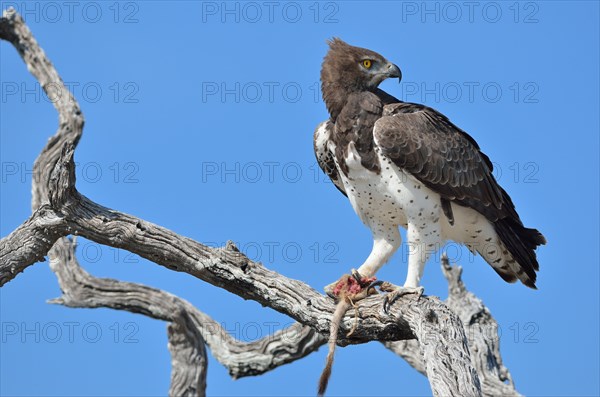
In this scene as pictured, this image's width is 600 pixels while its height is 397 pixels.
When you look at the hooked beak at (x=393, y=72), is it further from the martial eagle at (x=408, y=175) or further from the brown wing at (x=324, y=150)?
the brown wing at (x=324, y=150)

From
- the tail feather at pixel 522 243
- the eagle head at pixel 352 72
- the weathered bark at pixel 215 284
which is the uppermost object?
the eagle head at pixel 352 72

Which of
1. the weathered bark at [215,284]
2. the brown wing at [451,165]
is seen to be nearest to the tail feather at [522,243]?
the brown wing at [451,165]

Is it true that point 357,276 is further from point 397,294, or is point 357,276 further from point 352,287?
point 397,294

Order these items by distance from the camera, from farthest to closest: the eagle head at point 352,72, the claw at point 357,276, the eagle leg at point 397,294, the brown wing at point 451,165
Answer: the eagle head at point 352,72, the brown wing at point 451,165, the claw at point 357,276, the eagle leg at point 397,294

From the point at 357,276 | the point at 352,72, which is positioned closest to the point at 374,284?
the point at 357,276

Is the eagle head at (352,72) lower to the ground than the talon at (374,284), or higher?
higher

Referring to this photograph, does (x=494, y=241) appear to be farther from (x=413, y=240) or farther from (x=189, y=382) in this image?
(x=189, y=382)

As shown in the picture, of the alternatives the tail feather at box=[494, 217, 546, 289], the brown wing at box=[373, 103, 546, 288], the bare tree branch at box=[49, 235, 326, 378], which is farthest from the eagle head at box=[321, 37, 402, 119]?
the bare tree branch at box=[49, 235, 326, 378]

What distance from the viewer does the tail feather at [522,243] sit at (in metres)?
8.35

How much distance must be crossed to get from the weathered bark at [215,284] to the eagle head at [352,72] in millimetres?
1758

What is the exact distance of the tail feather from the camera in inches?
329

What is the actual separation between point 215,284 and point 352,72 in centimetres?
225

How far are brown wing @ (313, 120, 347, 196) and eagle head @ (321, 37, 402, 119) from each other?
0.18 metres

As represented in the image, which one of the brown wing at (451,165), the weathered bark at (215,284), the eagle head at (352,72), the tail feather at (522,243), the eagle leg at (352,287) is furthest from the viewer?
the tail feather at (522,243)
